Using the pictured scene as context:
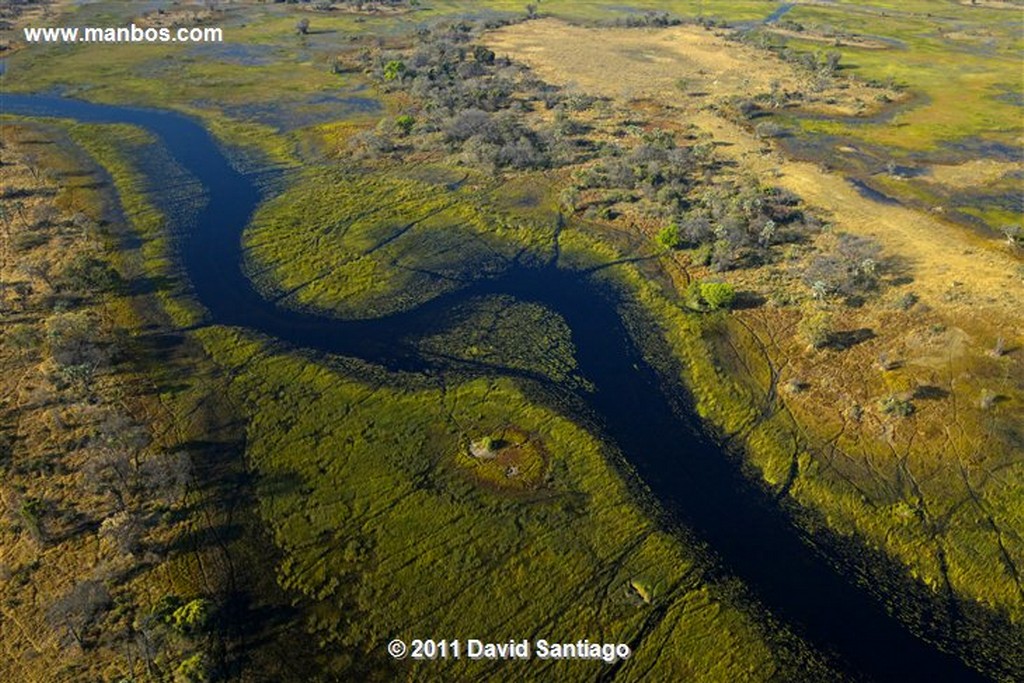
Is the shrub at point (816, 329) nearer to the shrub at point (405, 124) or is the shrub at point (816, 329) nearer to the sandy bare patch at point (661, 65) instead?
the shrub at point (405, 124)

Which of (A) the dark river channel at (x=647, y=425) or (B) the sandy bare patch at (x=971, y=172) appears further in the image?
(B) the sandy bare patch at (x=971, y=172)

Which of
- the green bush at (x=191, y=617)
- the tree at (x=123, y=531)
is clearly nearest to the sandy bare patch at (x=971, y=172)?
the green bush at (x=191, y=617)

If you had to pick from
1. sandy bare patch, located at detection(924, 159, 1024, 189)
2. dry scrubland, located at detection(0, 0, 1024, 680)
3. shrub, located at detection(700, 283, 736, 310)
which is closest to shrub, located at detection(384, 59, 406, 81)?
dry scrubland, located at detection(0, 0, 1024, 680)

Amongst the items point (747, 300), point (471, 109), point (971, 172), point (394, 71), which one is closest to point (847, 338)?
point (747, 300)

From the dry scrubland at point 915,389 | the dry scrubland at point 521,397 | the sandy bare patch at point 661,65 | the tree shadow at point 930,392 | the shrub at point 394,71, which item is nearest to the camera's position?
the dry scrubland at point 521,397

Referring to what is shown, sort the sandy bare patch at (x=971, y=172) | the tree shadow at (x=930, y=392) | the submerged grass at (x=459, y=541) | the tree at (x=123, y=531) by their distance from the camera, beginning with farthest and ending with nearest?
the sandy bare patch at (x=971, y=172) → the tree shadow at (x=930, y=392) → the tree at (x=123, y=531) → the submerged grass at (x=459, y=541)

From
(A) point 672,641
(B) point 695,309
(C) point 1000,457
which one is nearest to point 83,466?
(A) point 672,641

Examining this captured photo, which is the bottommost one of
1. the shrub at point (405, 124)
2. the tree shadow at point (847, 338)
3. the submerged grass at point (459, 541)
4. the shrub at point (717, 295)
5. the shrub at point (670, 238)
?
the submerged grass at point (459, 541)

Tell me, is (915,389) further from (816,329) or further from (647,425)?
(647,425)
